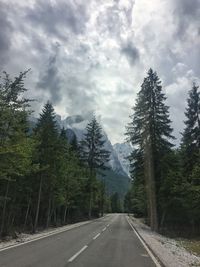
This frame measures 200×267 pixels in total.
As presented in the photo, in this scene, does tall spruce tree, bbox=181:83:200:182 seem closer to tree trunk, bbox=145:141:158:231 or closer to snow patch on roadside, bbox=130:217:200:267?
tree trunk, bbox=145:141:158:231

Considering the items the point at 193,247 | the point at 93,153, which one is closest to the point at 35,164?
the point at 193,247

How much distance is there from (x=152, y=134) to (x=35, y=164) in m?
14.7

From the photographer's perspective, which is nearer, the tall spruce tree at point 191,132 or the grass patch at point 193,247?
the grass patch at point 193,247

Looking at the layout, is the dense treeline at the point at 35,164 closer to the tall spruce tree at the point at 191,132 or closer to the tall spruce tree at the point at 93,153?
the tall spruce tree at the point at 93,153

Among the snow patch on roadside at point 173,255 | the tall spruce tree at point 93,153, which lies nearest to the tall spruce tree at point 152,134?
the snow patch on roadside at point 173,255

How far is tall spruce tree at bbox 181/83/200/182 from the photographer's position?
35938 mm

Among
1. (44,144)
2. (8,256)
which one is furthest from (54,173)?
(8,256)

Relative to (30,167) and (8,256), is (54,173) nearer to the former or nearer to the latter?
(30,167)

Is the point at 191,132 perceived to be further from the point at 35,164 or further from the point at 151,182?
the point at 35,164

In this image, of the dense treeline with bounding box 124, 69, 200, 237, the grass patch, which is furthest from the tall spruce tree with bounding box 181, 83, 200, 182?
the grass patch

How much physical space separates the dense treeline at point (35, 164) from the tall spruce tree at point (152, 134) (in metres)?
7.82

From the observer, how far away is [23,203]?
36.0 m

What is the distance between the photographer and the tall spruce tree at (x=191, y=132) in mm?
35938

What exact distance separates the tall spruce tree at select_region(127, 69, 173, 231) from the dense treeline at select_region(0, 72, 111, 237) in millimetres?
7821
